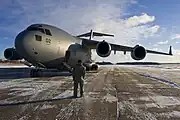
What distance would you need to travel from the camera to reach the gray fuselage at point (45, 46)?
12078 mm

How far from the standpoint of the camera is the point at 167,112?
5016 mm

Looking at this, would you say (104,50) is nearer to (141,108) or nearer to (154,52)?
(154,52)

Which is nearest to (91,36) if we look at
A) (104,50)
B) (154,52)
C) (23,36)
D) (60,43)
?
(154,52)

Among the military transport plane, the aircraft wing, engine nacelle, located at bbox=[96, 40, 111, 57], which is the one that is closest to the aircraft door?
the military transport plane

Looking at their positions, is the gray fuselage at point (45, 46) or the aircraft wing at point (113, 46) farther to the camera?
the aircraft wing at point (113, 46)

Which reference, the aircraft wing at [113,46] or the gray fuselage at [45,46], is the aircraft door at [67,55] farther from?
the aircraft wing at [113,46]

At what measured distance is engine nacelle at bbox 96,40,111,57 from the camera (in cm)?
1691

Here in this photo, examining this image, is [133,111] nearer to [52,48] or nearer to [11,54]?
[52,48]

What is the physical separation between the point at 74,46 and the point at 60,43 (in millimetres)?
1899

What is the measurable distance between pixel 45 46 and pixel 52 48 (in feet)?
2.11

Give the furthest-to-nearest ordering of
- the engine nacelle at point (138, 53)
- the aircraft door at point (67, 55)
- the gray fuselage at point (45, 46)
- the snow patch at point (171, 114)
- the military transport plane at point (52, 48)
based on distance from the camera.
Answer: the engine nacelle at point (138, 53) → the aircraft door at point (67, 55) → the military transport plane at point (52, 48) → the gray fuselage at point (45, 46) → the snow patch at point (171, 114)

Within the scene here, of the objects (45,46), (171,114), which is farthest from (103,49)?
(171,114)

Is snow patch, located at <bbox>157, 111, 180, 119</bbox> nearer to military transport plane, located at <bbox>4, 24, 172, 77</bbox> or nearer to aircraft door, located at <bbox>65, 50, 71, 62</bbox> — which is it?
military transport plane, located at <bbox>4, 24, 172, 77</bbox>

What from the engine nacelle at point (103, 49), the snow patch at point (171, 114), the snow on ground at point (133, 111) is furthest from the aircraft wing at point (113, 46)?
the snow patch at point (171, 114)
